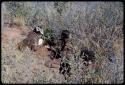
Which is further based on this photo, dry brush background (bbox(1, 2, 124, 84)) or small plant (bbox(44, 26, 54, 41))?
small plant (bbox(44, 26, 54, 41))

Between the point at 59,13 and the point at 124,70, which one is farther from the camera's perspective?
the point at 59,13

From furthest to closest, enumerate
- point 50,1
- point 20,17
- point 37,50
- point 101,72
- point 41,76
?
1. point 50,1
2. point 20,17
3. point 37,50
4. point 101,72
5. point 41,76

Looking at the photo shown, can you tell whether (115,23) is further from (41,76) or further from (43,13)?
(41,76)

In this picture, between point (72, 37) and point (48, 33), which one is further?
point (48, 33)

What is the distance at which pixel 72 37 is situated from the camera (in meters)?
5.75

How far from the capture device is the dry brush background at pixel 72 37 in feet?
15.4

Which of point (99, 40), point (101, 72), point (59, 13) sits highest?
point (59, 13)

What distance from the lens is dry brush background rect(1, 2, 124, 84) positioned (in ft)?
15.4

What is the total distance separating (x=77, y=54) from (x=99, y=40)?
69 cm

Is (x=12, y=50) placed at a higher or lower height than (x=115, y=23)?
lower

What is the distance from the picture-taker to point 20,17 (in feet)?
21.2

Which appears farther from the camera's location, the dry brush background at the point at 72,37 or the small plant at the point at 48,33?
the small plant at the point at 48,33

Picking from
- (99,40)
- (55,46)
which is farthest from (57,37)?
(99,40)

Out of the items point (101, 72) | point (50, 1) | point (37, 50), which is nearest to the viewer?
point (101, 72)
